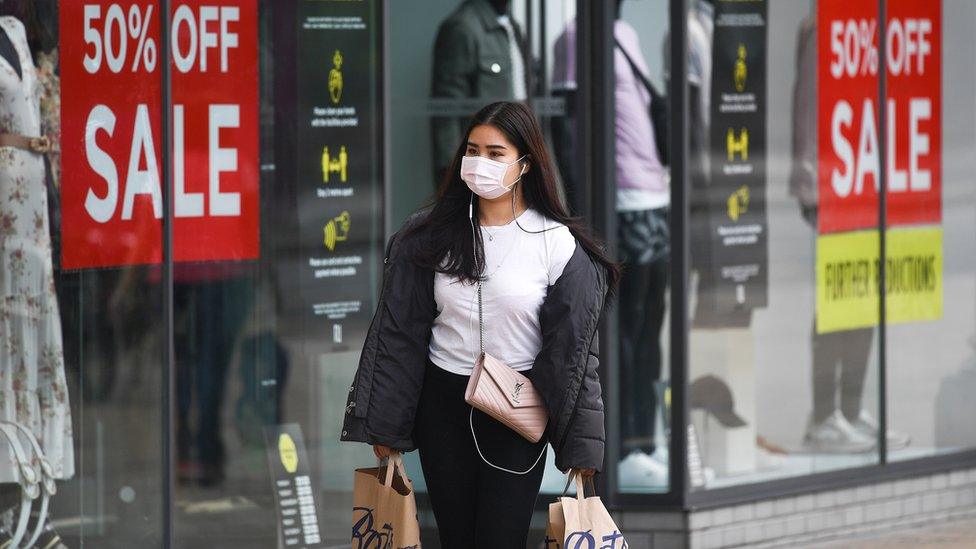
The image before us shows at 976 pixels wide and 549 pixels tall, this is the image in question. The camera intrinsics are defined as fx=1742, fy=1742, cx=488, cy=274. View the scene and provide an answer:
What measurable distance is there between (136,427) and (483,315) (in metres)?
2.54

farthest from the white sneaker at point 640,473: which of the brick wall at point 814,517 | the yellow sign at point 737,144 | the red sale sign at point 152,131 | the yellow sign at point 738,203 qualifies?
the red sale sign at point 152,131

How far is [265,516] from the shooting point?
7.40 metres

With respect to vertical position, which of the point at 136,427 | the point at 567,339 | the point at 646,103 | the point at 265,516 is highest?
the point at 646,103

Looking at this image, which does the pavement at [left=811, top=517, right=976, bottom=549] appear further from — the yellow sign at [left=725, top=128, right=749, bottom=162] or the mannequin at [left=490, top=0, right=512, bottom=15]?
the mannequin at [left=490, top=0, right=512, bottom=15]

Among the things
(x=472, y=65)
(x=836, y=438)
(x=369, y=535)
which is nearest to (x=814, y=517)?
(x=836, y=438)

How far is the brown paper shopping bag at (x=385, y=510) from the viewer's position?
490cm

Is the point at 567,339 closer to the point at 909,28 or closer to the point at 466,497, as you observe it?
the point at 466,497

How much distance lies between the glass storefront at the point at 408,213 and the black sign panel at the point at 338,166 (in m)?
0.01

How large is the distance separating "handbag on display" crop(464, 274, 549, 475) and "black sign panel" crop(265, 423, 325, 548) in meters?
2.66

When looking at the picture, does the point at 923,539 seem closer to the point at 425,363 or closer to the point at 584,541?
the point at 584,541

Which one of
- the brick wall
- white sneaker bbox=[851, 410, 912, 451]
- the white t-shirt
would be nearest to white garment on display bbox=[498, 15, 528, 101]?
the brick wall

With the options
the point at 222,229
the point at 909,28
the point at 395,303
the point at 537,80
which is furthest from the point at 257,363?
the point at 909,28

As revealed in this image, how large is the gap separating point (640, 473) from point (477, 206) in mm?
3215

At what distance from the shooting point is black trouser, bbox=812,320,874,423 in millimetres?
8742
